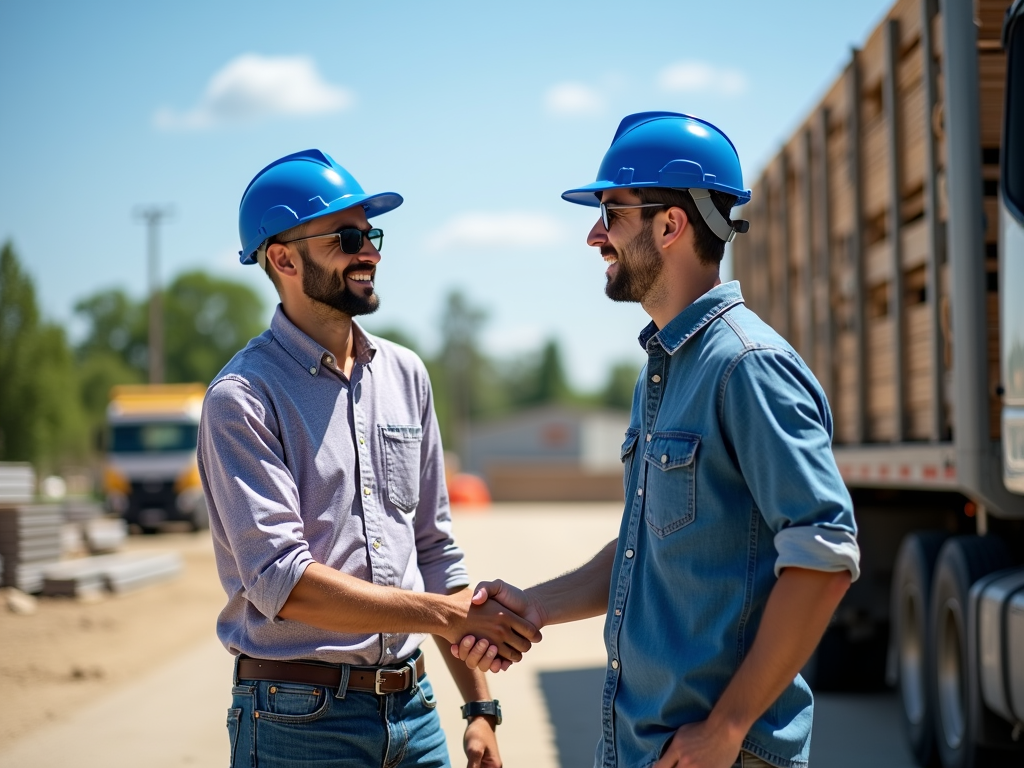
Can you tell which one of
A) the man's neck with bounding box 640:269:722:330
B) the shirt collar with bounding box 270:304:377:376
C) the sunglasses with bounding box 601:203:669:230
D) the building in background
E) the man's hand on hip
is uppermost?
the sunglasses with bounding box 601:203:669:230

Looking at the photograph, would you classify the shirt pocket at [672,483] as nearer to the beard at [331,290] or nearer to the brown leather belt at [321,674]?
the brown leather belt at [321,674]

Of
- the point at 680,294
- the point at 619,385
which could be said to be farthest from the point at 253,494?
the point at 619,385

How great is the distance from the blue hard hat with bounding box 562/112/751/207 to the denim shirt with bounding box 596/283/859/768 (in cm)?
34

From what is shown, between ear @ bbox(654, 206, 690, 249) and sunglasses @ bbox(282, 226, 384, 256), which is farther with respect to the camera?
sunglasses @ bbox(282, 226, 384, 256)

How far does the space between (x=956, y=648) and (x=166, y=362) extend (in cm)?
11560

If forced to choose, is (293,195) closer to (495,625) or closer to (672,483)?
(495,625)

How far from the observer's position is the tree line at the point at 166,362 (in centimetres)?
5069

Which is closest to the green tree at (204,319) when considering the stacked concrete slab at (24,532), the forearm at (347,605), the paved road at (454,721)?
the stacked concrete slab at (24,532)

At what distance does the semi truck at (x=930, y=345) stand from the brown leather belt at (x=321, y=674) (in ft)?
11.0

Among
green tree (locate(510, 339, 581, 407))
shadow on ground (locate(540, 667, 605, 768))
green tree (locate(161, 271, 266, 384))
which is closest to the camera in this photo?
shadow on ground (locate(540, 667, 605, 768))

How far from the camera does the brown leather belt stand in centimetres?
311

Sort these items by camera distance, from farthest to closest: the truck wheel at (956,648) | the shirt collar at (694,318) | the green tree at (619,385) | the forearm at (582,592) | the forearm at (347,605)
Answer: the green tree at (619,385) → the truck wheel at (956,648) → the forearm at (582,592) → the forearm at (347,605) → the shirt collar at (694,318)

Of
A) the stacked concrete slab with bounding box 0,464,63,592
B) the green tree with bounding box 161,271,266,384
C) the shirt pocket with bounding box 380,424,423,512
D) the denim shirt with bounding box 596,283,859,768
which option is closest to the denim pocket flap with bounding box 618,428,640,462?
the denim shirt with bounding box 596,283,859,768

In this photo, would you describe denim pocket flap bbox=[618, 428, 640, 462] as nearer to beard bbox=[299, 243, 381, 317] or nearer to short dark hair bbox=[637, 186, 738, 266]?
short dark hair bbox=[637, 186, 738, 266]
